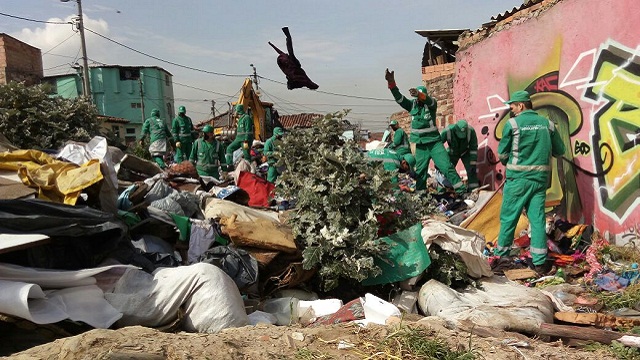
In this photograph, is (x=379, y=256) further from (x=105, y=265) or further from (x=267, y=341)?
(x=105, y=265)

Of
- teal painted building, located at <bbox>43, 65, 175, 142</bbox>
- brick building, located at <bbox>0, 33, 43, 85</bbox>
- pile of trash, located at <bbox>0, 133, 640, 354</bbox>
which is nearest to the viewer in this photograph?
pile of trash, located at <bbox>0, 133, 640, 354</bbox>

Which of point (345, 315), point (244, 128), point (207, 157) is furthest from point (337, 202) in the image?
point (244, 128)

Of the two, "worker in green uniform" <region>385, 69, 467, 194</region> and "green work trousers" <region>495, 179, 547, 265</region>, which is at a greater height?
"worker in green uniform" <region>385, 69, 467, 194</region>

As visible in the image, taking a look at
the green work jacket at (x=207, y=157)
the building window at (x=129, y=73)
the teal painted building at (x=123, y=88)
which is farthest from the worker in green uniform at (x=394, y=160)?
the building window at (x=129, y=73)

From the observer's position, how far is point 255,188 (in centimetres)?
661

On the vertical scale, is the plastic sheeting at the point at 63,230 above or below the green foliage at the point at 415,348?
above

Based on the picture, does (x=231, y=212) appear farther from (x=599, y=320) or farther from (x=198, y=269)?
(x=599, y=320)

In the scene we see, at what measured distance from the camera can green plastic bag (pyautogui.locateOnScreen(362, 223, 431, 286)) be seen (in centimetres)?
371

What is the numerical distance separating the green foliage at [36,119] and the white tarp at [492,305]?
538 centimetres

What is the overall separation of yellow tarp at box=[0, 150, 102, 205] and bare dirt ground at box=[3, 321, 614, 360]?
1.52 metres

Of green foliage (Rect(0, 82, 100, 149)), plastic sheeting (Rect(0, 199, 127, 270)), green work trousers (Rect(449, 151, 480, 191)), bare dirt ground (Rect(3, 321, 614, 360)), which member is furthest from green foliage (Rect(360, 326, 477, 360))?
green foliage (Rect(0, 82, 100, 149))

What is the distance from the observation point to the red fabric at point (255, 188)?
6484 mm

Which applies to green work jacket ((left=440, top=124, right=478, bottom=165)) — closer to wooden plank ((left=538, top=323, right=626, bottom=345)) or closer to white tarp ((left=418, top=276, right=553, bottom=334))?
white tarp ((left=418, top=276, right=553, bottom=334))

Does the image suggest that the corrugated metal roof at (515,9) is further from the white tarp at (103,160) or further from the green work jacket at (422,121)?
the white tarp at (103,160)
